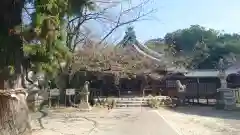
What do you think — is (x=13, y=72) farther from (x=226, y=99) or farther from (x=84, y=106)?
(x=226, y=99)

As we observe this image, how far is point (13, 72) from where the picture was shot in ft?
24.9

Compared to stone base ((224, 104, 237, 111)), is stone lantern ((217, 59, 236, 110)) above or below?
above

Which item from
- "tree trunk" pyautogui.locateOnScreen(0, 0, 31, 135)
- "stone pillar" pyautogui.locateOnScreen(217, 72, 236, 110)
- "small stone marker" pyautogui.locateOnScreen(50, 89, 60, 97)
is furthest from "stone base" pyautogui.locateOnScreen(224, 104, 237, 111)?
"tree trunk" pyautogui.locateOnScreen(0, 0, 31, 135)

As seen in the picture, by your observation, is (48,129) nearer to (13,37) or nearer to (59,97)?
(13,37)

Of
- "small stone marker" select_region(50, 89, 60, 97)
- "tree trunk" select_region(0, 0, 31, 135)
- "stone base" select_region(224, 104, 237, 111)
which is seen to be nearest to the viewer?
"tree trunk" select_region(0, 0, 31, 135)

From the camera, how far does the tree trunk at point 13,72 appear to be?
757 centimetres

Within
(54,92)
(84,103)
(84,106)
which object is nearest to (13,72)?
(84,106)

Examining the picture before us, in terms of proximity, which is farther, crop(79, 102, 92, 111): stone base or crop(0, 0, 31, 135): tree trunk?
crop(79, 102, 92, 111): stone base

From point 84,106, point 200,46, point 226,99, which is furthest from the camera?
point 200,46

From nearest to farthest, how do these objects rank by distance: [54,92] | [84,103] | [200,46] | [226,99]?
[84,103]
[226,99]
[54,92]
[200,46]

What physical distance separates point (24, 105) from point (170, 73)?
23.7 m

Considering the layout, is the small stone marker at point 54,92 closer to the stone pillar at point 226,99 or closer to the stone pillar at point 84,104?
the stone pillar at point 84,104

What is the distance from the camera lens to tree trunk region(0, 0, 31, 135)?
24.8 ft

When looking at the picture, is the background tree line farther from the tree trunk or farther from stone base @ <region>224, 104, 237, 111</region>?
the tree trunk
